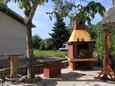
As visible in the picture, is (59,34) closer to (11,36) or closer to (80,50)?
(11,36)

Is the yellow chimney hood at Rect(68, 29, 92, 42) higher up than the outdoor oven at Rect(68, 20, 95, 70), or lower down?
higher up

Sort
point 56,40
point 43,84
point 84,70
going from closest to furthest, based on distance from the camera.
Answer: point 43,84
point 84,70
point 56,40

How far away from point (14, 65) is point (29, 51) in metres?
0.90

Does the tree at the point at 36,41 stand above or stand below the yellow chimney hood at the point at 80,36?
above

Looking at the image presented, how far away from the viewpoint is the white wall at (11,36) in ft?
88.9

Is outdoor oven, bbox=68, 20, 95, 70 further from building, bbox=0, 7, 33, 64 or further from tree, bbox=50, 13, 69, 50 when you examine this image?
tree, bbox=50, 13, 69, 50

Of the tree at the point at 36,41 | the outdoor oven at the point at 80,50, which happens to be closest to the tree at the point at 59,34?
the tree at the point at 36,41

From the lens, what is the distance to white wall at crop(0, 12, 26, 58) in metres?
27.1

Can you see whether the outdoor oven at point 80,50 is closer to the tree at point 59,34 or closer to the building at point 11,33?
the building at point 11,33

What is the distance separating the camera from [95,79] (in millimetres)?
15406

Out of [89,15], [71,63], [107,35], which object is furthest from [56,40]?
[89,15]

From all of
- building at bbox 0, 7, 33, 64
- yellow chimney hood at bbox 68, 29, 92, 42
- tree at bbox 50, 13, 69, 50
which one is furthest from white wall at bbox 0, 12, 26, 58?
tree at bbox 50, 13, 69, 50

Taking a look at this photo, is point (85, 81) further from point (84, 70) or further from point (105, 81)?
point (84, 70)

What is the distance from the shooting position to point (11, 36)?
27.6 meters
